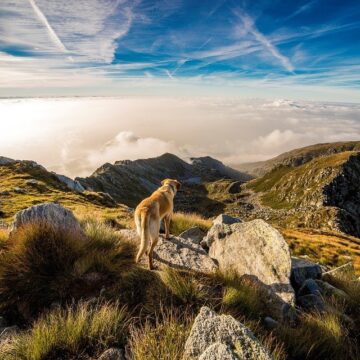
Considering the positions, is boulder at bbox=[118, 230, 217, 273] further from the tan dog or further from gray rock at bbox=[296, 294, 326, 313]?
gray rock at bbox=[296, 294, 326, 313]

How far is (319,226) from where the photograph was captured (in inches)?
4660

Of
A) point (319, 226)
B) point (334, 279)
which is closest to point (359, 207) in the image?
point (319, 226)

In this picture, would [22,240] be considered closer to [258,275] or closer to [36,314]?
[36,314]

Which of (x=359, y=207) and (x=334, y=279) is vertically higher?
(x=334, y=279)

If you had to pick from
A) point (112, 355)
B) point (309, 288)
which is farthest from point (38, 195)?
point (112, 355)

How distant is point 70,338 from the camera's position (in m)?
5.02

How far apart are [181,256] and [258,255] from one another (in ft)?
7.78

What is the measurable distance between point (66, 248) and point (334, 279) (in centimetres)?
939

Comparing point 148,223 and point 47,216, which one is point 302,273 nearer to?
point 148,223

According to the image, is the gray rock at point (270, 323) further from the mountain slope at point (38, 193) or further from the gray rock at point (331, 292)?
the mountain slope at point (38, 193)

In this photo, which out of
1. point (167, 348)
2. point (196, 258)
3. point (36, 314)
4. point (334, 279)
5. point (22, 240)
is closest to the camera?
point (167, 348)

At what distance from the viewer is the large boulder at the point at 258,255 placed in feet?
27.4

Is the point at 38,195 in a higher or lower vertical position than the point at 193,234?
lower

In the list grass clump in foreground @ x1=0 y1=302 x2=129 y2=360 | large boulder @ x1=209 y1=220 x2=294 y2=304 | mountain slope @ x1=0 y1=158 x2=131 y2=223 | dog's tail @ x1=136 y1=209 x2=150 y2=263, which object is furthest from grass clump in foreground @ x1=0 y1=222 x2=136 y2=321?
mountain slope @ x1=0 y1=158 x2=131 y2=223
